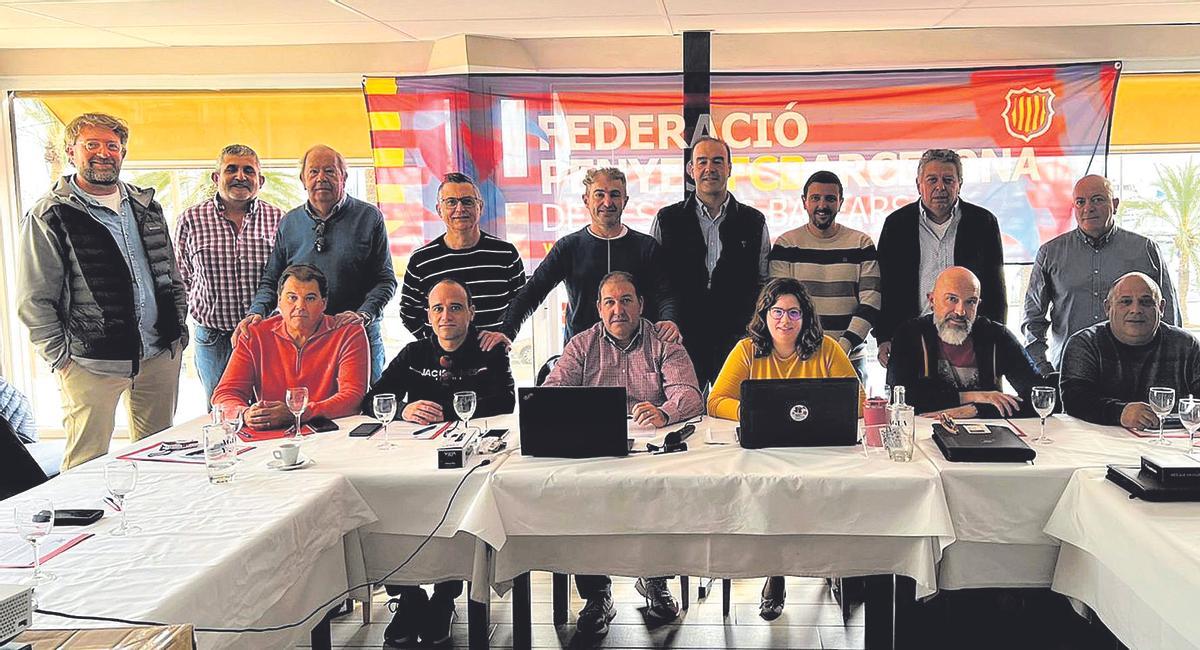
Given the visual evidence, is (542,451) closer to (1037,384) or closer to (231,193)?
(1037,384)

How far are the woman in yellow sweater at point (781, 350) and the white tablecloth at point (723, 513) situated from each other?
1.64 ft

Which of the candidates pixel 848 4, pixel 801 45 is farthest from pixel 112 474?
pixel 801 45

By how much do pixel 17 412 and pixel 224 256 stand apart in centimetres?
156

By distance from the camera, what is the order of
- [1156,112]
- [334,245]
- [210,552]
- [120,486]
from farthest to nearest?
1. [1156,112]
2. [334,245]
3. [120,486]
4. [210,552]

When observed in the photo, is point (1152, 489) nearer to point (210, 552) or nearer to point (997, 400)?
point (997, 400)

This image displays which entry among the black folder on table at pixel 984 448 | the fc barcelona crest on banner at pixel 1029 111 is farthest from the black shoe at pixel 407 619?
the fc barcelona crest on banner at pixel 1029 111

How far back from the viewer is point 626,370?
3.25 metres

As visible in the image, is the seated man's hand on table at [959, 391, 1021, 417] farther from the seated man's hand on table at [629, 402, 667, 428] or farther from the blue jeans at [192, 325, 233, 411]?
the blue jeans at [192, 325, 233, 411]

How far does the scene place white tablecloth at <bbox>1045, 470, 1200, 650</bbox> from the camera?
6.16 feet

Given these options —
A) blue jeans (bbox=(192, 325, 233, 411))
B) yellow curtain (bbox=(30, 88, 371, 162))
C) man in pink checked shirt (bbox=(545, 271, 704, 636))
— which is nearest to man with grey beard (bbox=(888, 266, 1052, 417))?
man in pink checked shirt (bbox=(545, 271, 704, 636))

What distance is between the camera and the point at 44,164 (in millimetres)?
5438

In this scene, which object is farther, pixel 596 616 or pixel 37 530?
pixel 596 616

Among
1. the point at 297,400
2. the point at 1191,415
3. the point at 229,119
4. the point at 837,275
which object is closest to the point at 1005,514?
the point at 1191,415

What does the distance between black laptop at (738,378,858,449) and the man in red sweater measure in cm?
146
